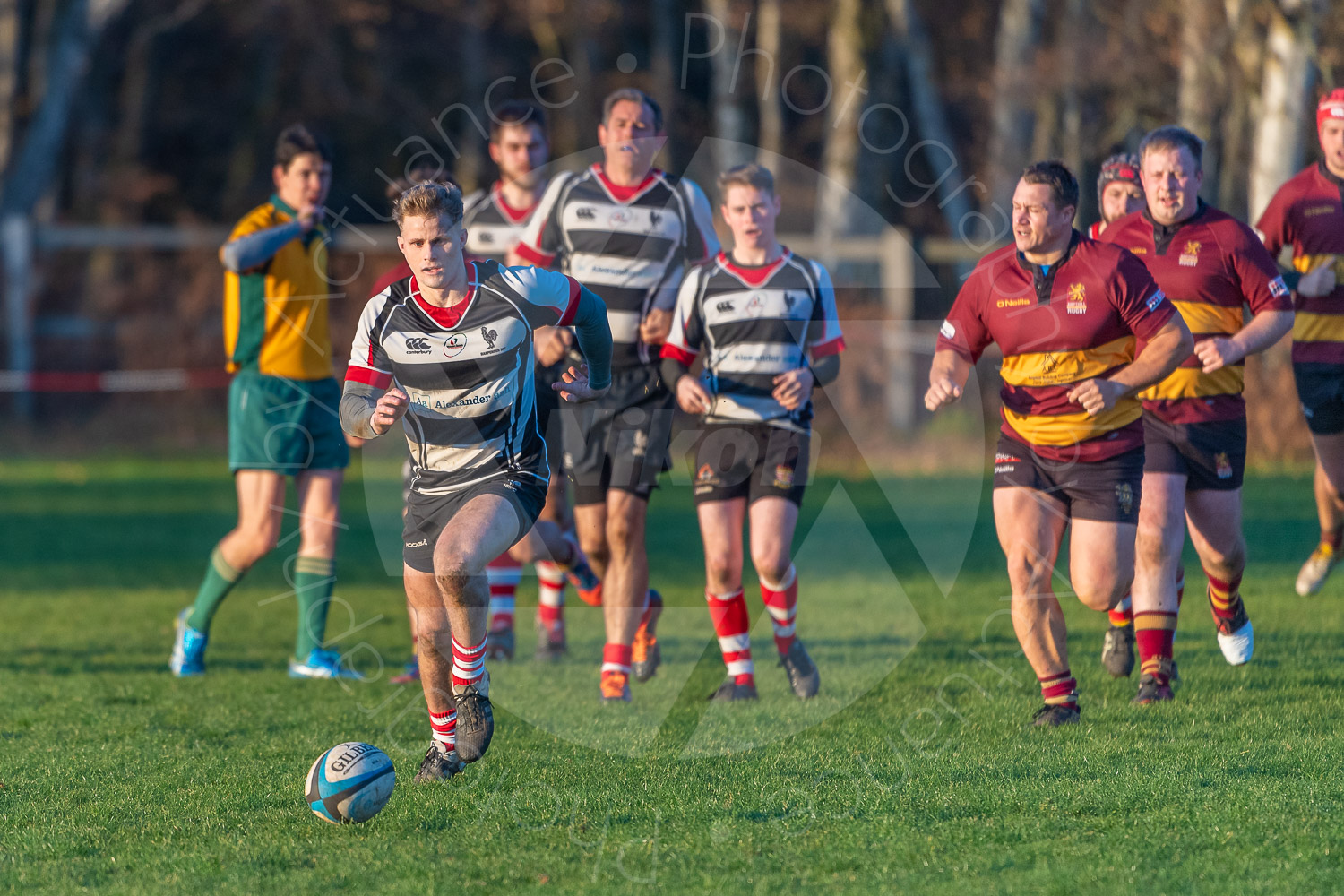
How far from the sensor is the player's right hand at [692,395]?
6531mm

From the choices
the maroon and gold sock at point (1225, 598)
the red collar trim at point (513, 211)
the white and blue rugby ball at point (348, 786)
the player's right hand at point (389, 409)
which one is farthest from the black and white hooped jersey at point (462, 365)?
the maroon and gold sock at point (1225, 598)

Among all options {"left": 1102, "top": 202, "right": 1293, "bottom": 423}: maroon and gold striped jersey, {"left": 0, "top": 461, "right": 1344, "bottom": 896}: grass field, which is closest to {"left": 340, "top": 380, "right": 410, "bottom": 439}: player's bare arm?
{"left": 0, "top": 461, "right": 1344, "bottom": 896}: grass field

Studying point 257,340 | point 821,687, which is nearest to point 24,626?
point 257,340

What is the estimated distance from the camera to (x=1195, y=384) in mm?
6508

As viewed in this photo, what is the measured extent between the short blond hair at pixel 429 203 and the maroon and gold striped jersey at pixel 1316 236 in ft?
13.9

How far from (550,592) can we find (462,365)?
2925mm

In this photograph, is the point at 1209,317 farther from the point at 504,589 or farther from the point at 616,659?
the point at 504,589

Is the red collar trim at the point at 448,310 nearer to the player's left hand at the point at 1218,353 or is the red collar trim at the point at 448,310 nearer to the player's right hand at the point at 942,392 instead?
the player's right hand at the point at 942,392

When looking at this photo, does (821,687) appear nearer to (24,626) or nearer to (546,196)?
(546,196)

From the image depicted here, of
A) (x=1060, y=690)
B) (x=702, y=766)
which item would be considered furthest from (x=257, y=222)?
(x=1060, y=690)

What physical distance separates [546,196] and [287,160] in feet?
4.36

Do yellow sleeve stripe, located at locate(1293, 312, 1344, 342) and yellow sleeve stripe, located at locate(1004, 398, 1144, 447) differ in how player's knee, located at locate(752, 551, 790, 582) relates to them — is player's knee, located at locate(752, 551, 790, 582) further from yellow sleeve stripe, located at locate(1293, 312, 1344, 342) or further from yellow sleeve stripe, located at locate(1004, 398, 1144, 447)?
yellow sleeve stripe, located at locate(1293, 312, 1344, 342)

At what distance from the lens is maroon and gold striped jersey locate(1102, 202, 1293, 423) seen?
251 inches

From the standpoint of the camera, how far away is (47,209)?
26.0m
